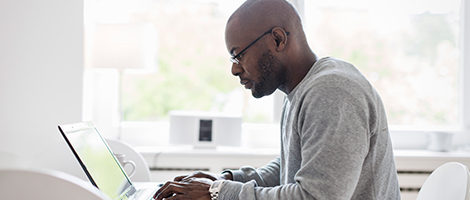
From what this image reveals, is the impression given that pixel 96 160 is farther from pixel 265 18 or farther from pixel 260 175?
pixel 265 18

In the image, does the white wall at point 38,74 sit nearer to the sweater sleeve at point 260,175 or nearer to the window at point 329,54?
the window at point 329,54

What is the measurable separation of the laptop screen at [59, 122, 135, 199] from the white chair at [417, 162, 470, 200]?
928 mm

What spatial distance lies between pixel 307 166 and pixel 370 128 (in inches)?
7.7

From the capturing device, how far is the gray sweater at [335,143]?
82 cm

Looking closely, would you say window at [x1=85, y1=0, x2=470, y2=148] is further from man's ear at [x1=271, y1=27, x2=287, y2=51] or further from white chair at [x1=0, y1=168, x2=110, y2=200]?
white chair at [x1=0, y1=168, x2=110, y2=200]

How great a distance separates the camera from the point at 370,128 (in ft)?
3.01

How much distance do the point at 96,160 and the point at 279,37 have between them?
0.64 meters

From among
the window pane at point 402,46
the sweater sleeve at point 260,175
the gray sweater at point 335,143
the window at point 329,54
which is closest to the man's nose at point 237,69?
the gray sweater at point 335,143

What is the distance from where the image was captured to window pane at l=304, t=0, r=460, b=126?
2.71 meters

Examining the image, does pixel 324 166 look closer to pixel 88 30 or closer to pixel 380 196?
pixel 380 196

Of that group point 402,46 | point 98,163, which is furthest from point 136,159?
point 402,46

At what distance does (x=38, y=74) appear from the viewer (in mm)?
2086

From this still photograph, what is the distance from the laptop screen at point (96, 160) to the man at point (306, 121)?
8.1 inches

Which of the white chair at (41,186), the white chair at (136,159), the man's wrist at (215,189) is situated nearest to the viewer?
the white chair at (41,186)
